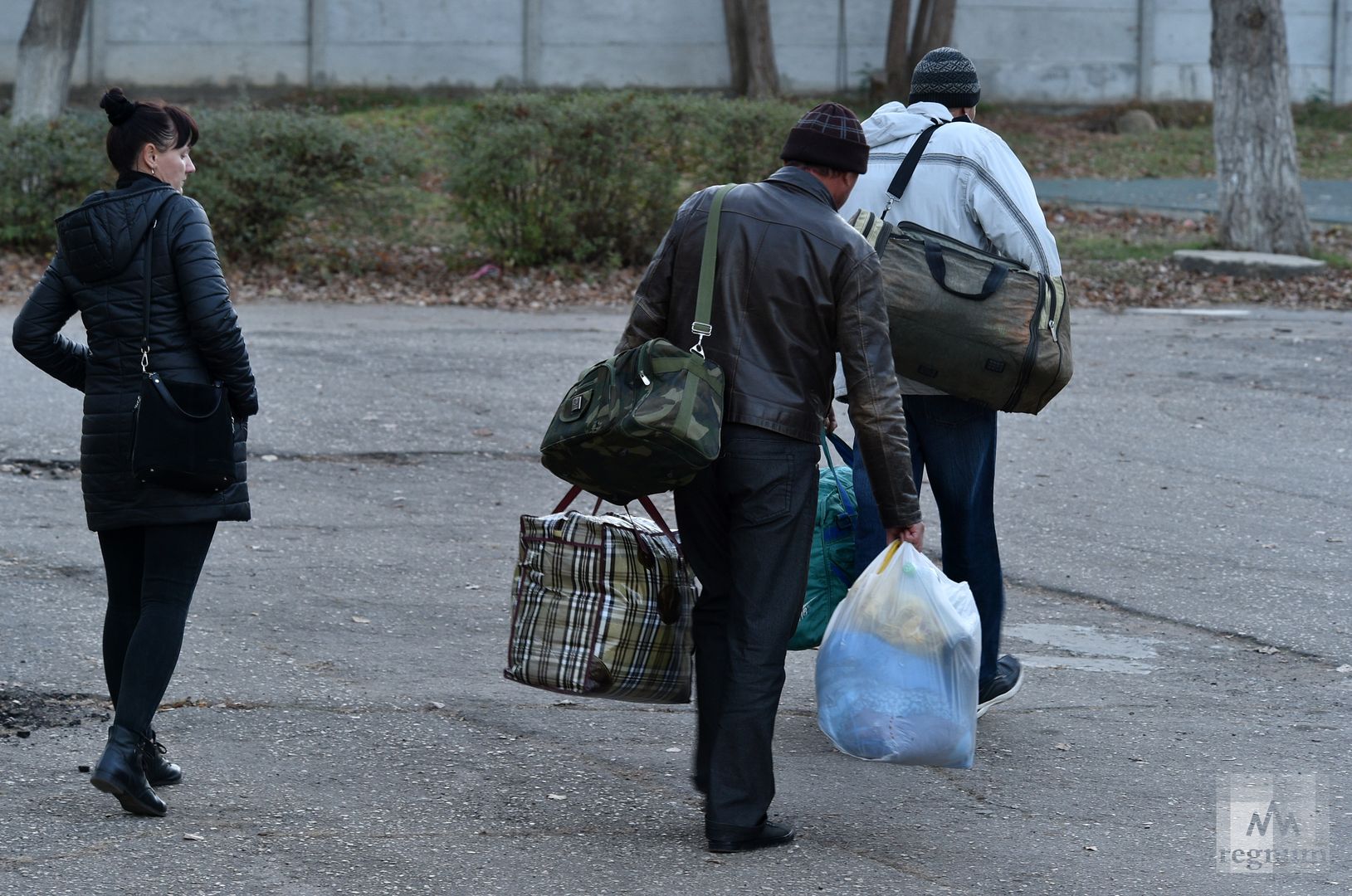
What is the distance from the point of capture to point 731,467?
13.0ft

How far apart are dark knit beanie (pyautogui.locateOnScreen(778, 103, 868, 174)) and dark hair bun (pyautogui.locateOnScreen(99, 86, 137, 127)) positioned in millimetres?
1631

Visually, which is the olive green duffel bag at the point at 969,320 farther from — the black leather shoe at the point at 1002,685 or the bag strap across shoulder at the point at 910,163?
the black leather shoe at the point at 1002,685

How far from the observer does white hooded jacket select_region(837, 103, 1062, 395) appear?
472 cm

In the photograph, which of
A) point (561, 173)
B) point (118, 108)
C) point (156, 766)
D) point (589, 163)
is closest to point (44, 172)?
point (561, 173)

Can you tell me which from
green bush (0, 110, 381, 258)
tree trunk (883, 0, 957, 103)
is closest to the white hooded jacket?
green bush (0, 110, 381, 258)

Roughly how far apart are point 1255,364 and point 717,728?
8.57 m

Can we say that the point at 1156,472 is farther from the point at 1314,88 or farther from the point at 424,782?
the point at 1314,88

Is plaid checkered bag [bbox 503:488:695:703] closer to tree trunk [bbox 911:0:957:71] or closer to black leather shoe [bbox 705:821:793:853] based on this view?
black leather shoe [bbox 705:821:793:853]

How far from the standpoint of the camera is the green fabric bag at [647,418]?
377 cm

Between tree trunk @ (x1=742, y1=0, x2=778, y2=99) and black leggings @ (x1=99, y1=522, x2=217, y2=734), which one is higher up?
tree trunk @ (x1=742, y1=0, x2=778, y2=99)

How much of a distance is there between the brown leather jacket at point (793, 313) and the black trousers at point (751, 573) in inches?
3.7

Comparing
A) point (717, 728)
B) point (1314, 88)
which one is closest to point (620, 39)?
point (1314, 88)

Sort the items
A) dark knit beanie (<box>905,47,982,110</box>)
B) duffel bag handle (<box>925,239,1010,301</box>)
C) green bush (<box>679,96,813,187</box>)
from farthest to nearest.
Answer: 1. green bush (<box>679,96,813,187</box>)
2. dark knit beanie (<box>905,47,982,110</box>)
3. duffel bag handle (<box>925,239,1010,301</box>)

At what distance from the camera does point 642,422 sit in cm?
376
